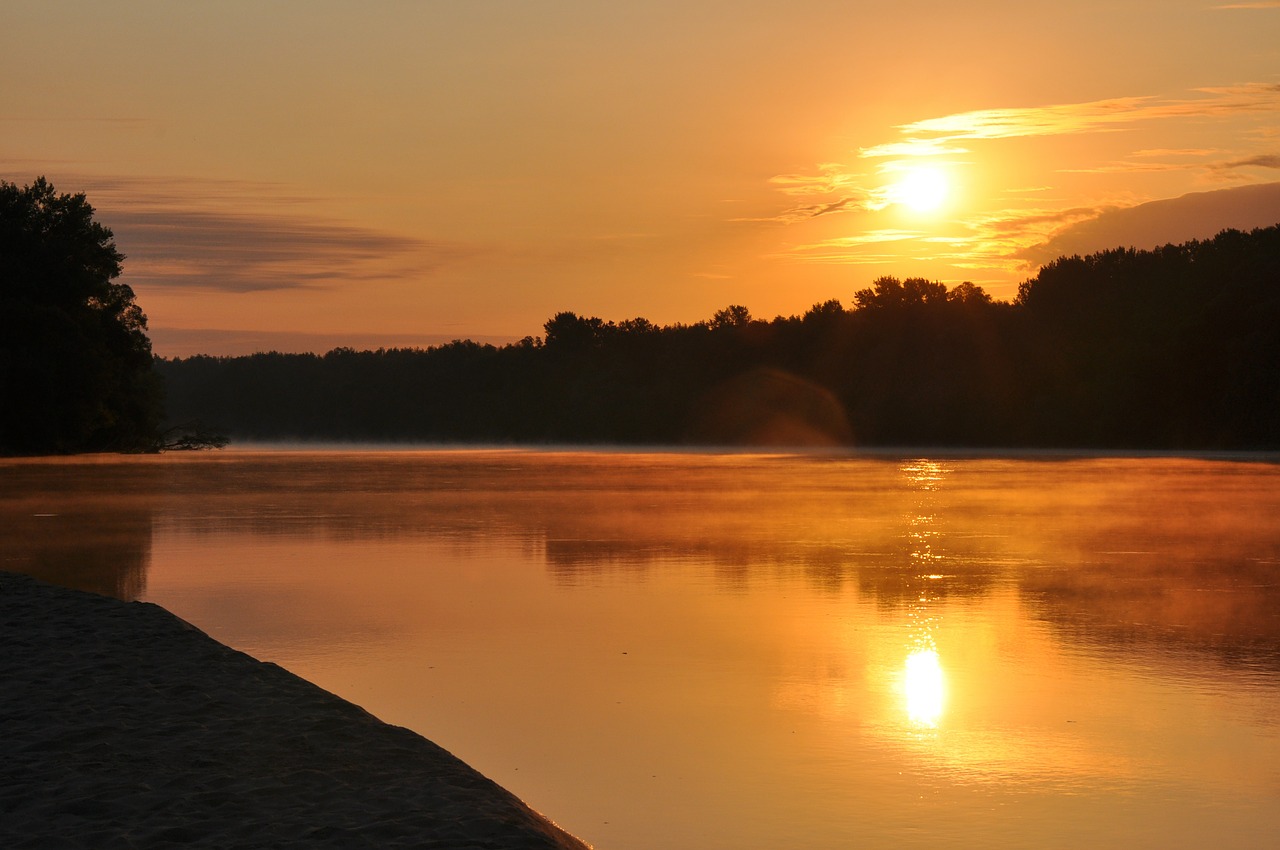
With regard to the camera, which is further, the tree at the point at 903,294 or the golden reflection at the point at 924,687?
the tree at the point at 903,294

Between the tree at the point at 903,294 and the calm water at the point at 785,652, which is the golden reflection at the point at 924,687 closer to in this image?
the calm water at the point at 785,652

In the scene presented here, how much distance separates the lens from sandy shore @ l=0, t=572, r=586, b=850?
453 cm

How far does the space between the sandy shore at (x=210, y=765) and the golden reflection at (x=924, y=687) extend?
2.70 m

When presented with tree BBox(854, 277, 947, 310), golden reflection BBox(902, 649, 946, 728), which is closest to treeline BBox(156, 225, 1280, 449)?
tree BBox(854, 277, 947, 310)

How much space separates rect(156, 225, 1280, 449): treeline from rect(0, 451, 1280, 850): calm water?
2196 inches

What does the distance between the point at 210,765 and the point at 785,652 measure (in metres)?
4.59

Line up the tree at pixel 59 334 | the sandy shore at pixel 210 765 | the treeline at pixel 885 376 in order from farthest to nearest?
the treeline at pixel 885 376 < the tree at pixel 59 334 < the sandy shore at pixel 210 765

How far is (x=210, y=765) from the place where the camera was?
524 centimetres

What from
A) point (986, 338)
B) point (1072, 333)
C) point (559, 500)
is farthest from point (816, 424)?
point (559, 500)

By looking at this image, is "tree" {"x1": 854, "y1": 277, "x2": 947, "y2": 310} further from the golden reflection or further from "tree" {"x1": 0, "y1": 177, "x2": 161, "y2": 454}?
the golden reflection

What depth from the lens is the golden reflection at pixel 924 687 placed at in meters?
7.24

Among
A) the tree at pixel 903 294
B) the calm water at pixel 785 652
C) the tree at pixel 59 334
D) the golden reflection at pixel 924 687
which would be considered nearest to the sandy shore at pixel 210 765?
the calm water at pixel 785 652

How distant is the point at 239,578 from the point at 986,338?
8247cm

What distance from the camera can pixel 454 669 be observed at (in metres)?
8.58
